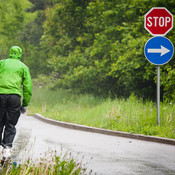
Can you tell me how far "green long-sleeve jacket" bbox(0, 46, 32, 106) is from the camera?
6.89 meters

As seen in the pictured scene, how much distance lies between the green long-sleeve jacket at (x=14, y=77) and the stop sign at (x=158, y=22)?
21.2 ft

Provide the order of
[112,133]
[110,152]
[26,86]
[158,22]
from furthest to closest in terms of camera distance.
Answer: [158,22] < [112,133] < [110,152] < [26,86]

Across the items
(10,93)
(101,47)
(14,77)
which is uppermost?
(101,47)

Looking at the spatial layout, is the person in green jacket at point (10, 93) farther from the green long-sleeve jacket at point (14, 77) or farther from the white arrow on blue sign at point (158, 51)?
the white arrow on blue sign at point (158, 51)

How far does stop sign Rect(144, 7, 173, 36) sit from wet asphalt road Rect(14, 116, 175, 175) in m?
3.54

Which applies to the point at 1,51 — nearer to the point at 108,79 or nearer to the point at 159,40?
the point at 108,79

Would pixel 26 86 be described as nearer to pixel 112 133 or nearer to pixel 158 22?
pixel 112 133

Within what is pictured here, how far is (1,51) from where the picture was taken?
189ft

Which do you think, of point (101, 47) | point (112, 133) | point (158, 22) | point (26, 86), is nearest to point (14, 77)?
point (26, 86)

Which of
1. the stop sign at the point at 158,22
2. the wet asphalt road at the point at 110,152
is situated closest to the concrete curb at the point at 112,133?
the wet asphalt road at the point at 110,152

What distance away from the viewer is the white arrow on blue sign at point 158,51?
12297 millimetres

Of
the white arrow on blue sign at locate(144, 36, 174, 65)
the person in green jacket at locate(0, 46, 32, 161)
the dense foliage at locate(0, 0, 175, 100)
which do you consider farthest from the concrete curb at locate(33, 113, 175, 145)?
the dense foliage at locate(0, 0, 175, 100)

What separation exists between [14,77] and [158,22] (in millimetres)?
7994

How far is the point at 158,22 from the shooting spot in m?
13.9
